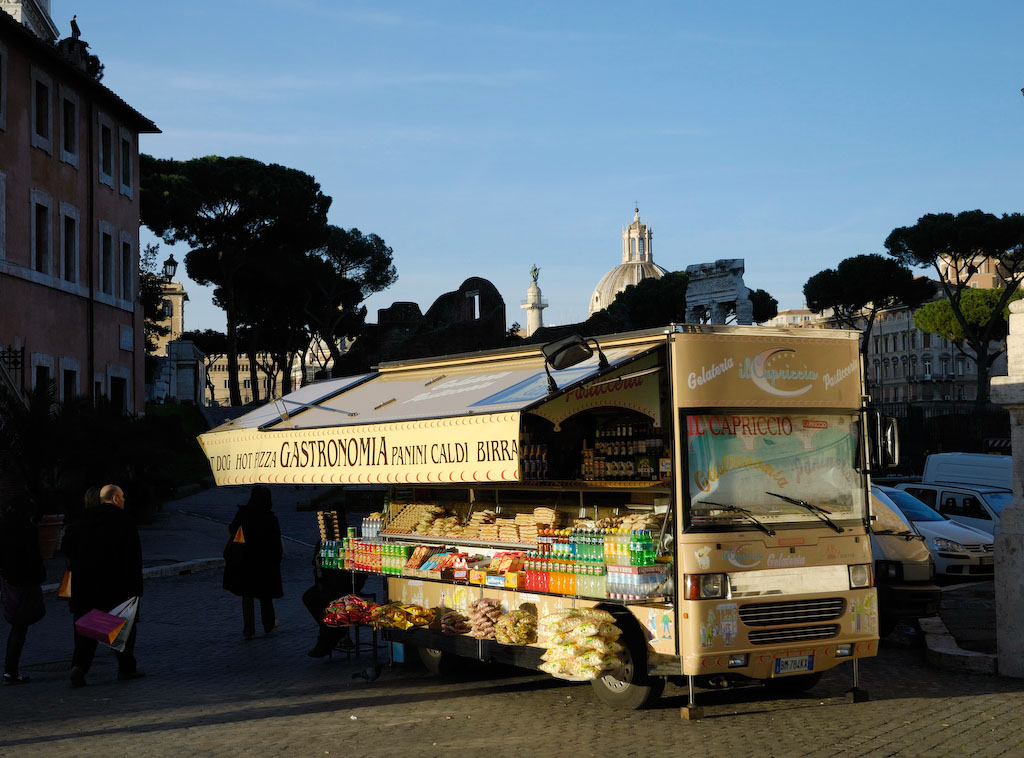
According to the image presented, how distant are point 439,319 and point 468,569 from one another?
148 ft

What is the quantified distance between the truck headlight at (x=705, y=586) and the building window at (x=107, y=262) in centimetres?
2815

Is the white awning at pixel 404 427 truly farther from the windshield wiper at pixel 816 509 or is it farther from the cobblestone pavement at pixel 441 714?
the cobblestone pavement at pixel 441 714

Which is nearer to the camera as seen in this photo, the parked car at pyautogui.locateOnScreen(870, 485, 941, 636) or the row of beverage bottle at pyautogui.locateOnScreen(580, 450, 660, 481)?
the row of beverage bottle at pyautogui.locateOnScreen(580, 450, 660, 481)

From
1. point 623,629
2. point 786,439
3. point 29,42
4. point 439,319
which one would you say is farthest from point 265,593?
point 439,319

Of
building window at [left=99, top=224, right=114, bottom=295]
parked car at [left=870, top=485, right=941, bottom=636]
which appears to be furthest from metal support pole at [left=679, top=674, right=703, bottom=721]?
building window at [left=99, top=224, right=114, bottom=295]

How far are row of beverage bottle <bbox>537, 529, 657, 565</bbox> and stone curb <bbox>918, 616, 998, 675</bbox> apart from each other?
4039 mm

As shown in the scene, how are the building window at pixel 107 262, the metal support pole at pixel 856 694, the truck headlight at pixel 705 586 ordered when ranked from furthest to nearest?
the building window at pixel 107 262 → the metal support pole at pixel 856 694 → the truck headlight at pixel 705 586

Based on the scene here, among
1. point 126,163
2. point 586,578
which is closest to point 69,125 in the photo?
point 126,163

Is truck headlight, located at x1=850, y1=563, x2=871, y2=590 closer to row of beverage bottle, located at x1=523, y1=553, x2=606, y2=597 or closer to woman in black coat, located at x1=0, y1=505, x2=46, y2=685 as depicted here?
row of beverage bottle, located at x1=523, y1=553, x2=606, y2=597

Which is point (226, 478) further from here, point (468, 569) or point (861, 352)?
point (861, 352)

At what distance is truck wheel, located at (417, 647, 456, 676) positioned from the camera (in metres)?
10.8

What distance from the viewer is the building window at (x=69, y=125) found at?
102ft

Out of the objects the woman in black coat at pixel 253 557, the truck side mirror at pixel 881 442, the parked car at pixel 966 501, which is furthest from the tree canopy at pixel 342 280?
the truck side mirror at pixel 881 442

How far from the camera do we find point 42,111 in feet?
98.5
